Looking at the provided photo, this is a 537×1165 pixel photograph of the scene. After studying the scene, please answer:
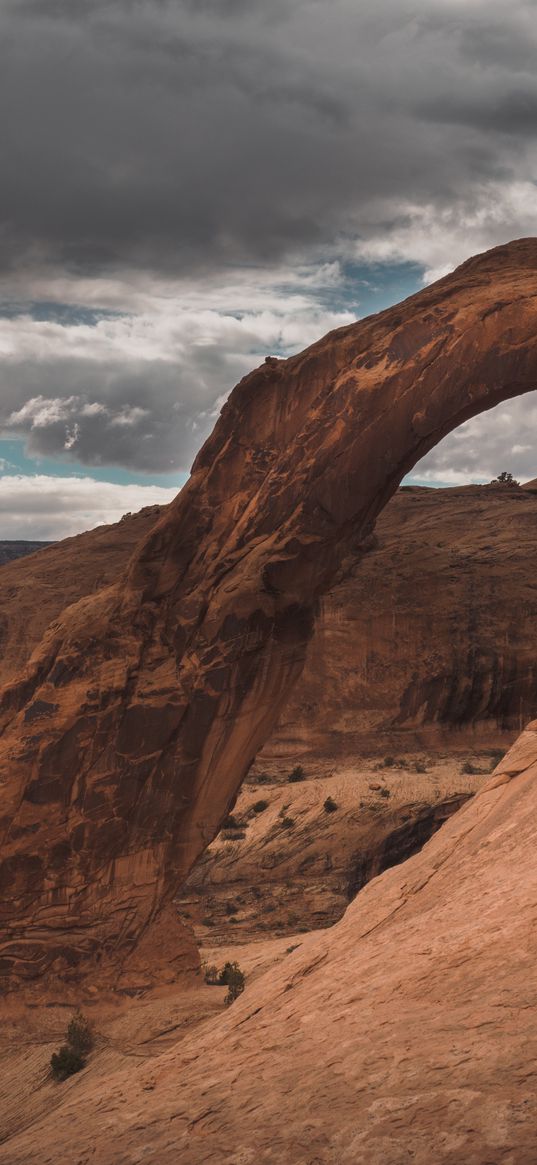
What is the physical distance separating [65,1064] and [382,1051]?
866 centimetres

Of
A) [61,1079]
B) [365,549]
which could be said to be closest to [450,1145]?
[61,1079]

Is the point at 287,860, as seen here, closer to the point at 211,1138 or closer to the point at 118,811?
the point at 118,811

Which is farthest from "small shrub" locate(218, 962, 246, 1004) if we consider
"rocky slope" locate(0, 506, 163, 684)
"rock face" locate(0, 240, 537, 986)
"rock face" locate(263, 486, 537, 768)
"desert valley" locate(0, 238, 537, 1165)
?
"rocky slope" locate(0, 506, 163, 684)

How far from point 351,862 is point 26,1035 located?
10769 mm

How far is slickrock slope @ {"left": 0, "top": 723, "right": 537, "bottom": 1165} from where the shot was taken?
532 centimetres

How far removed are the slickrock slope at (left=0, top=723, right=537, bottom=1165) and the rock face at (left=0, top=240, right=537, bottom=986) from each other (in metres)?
5.28

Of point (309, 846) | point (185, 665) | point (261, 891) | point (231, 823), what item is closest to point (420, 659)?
point (231, 823)

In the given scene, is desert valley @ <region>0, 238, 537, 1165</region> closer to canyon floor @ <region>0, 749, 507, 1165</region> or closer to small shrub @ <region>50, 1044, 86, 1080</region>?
canyon floor @ <region>0, 749, 507, 1165</region>

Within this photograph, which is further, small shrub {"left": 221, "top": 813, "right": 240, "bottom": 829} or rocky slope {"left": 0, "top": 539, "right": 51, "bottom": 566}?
rocky slope {"left": 0, "top": 539, "right": 51, "bottom": 566}

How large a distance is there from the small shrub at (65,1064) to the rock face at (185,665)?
212 cm

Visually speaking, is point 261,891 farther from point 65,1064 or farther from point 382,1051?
point 382,1051

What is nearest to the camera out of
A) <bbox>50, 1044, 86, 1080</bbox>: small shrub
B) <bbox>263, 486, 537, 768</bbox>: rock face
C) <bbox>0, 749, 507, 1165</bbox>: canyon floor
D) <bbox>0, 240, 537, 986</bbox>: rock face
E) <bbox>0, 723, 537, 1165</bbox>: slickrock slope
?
<bbox>0, 723, 537, 1165</bbox>: slickrock slope

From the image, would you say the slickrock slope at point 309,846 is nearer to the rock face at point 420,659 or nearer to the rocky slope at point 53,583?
the rock face at point 420,659

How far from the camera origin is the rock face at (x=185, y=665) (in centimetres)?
1530
